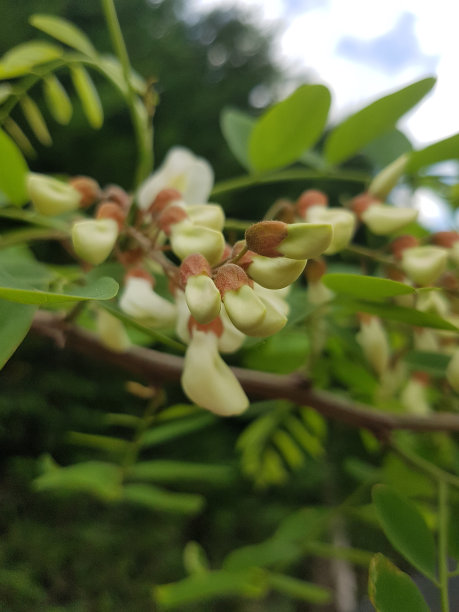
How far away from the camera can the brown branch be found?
0.27m

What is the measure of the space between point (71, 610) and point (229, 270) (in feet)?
0.51

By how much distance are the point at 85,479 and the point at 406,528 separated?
0.20 meters

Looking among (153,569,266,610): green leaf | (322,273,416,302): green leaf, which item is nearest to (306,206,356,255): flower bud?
(322,273,416,302): green leaf

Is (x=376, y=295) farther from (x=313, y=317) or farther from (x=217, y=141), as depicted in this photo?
(x=217, y=141)

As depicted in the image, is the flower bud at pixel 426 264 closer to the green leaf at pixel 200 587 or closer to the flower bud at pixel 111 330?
the flower bud at pixel 111 330

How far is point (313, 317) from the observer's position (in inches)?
10.4

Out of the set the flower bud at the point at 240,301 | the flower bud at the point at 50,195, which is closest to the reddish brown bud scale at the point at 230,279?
the flower bud at the point at 240,301

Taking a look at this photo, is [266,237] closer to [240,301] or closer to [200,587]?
[240,301]

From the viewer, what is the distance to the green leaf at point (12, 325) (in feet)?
0.49

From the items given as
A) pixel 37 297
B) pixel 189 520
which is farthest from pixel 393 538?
pixel 189 520

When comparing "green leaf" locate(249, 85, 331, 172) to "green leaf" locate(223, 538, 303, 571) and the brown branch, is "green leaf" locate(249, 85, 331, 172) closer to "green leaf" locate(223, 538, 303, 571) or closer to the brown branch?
the brown branch

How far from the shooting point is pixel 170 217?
0.19 m

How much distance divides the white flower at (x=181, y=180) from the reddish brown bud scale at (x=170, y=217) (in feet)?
0.12

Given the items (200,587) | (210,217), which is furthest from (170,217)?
(200,587)
